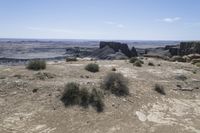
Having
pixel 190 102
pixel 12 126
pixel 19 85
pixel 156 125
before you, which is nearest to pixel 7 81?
pixel 19 85

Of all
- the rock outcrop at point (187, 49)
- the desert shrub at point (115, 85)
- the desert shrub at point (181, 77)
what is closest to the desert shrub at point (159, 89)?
the desert shrub at point (115, 85)

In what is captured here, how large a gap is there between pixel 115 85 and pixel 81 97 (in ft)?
9.74

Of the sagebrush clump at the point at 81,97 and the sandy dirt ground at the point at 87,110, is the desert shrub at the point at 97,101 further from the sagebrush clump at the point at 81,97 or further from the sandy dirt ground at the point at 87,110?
the sandy dirt ground at the point at 87,110

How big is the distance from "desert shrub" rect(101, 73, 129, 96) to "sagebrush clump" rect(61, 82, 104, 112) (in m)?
1.56

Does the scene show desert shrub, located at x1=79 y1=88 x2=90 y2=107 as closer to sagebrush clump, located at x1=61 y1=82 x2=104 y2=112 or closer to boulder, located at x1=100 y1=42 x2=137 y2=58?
sagebrush clump, located at x1=61 y1=82 x2=104 y2=112

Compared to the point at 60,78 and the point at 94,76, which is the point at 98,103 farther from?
the point at 94,76

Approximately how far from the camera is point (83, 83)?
1650 cm

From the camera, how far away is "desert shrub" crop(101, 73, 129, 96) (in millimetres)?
16161

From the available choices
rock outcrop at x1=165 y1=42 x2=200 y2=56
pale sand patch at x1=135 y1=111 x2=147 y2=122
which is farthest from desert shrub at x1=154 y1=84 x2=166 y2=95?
rock outcrop at x1=165 y1=42 x2=200 y2=56

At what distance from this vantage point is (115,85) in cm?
1648

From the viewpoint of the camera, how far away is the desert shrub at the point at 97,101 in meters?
13.6

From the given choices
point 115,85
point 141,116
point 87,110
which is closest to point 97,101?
point 87,110

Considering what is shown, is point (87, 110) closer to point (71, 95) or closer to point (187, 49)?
point (71, 95)

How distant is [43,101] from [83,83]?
3.38 m
